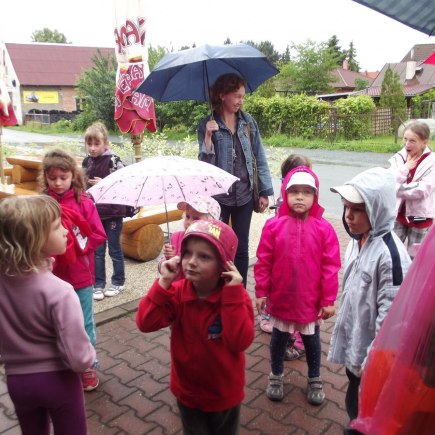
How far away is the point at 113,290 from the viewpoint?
15.8 feet

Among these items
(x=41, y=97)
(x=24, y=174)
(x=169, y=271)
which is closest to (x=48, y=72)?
(x=41, y=97)

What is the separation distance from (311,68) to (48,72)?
2859 cm

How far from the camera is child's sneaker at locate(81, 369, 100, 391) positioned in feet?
10.2

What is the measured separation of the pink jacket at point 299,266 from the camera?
9.36 feet

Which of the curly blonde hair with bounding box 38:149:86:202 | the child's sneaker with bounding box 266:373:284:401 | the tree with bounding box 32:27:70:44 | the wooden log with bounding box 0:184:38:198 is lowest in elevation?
the child's sneaker with bounding box 266:373:284:401

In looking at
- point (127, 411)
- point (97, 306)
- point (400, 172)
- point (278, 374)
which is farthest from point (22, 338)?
point (400, 172)

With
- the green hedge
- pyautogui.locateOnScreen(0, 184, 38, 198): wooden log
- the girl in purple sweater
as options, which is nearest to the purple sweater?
the girl in purple sweater

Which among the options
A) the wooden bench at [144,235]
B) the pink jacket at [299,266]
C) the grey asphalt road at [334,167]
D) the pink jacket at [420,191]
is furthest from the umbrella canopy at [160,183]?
the grey asphalt road at [334,167]

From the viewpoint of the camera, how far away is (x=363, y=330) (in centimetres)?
229

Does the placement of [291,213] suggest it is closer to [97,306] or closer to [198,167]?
[198,167]

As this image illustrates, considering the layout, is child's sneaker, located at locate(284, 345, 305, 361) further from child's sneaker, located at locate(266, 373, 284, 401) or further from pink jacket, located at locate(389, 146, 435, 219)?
pink jacket, located at locate(389, 146, 435, 219)

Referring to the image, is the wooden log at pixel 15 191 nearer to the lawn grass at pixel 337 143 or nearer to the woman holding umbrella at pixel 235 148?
the woman holding umbrella at pixel 235 148

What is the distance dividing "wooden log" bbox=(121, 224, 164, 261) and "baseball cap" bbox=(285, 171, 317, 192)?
310 cm

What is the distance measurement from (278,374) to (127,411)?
3.39ft
